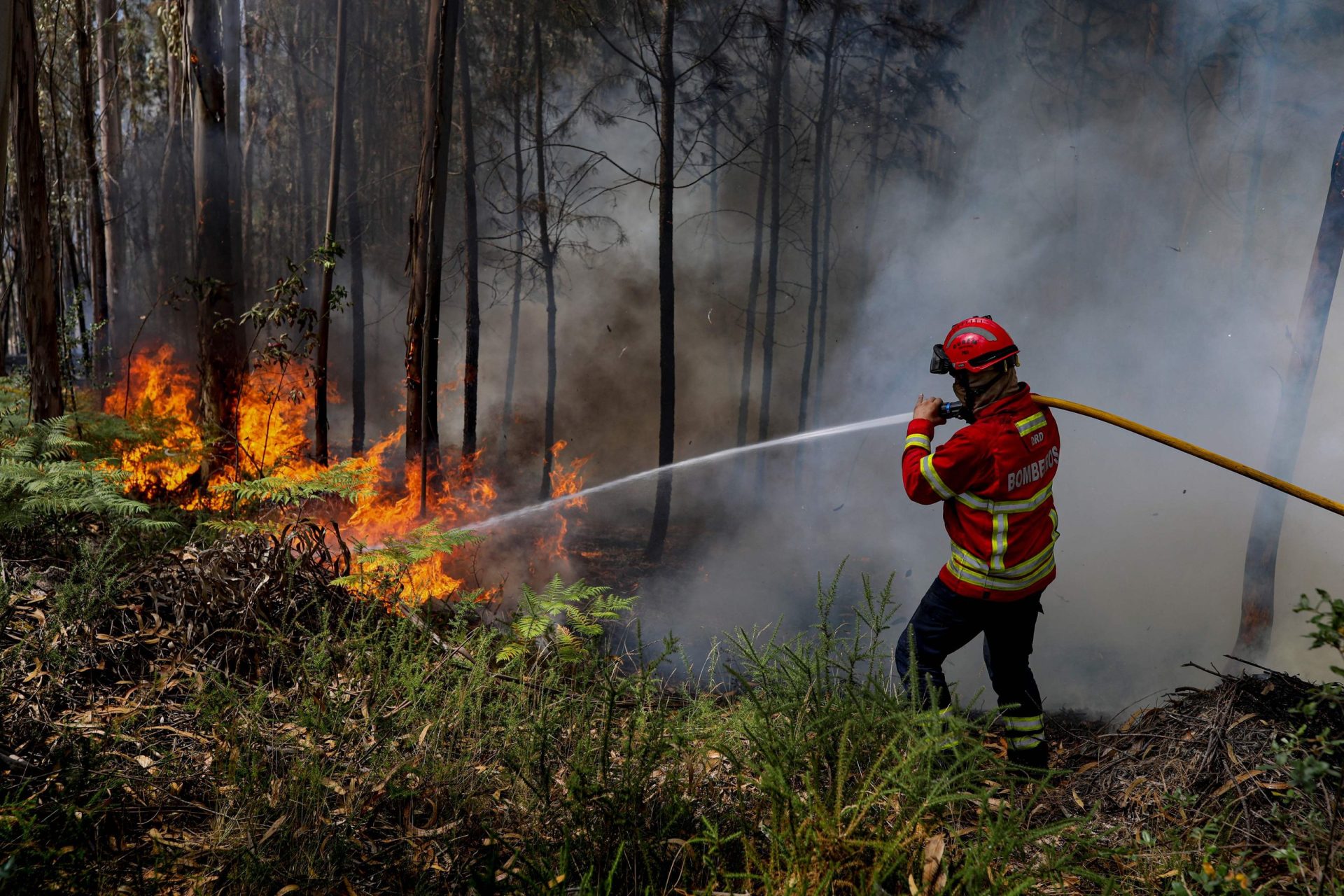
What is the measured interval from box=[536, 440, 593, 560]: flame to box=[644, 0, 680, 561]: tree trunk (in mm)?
855

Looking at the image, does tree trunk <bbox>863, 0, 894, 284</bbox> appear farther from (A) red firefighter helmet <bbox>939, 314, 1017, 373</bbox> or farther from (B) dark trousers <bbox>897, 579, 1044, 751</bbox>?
(B) dark trousers <bbox>897, 579, 1044, 751</bbox>

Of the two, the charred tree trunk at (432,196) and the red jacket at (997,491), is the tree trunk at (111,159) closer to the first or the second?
the charred tree trunk at (432,196)

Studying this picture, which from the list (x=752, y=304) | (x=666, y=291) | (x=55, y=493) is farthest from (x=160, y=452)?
(x=752, y=304)

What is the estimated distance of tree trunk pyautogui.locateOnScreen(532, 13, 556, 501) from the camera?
9039 millimetres

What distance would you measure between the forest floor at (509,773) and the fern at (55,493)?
0.21 meters

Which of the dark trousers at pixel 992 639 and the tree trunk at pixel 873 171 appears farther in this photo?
the tree trunk at pixel 873 171

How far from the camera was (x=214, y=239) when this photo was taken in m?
7.51

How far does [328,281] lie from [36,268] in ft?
7.79

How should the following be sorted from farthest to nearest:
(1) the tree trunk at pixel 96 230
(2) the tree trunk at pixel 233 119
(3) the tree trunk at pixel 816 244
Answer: (3) the tree trunk at pixel 816 244, (2) the tree trunk at pixel 233 119, (1) the tree trunk at pixel 96 230

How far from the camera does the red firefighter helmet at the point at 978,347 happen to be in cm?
333

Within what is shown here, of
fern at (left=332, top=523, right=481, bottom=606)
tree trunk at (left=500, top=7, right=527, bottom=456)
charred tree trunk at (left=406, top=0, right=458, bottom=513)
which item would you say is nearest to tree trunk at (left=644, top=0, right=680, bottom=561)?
tree trunk at (left=500, top=7, right=527, bottom=456)

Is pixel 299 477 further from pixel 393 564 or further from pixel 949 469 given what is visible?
pixel 949 469

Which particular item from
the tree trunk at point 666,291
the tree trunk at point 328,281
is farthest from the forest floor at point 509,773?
the tree trunk at point 666,291

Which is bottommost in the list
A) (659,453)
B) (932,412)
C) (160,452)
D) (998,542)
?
(659,453)
